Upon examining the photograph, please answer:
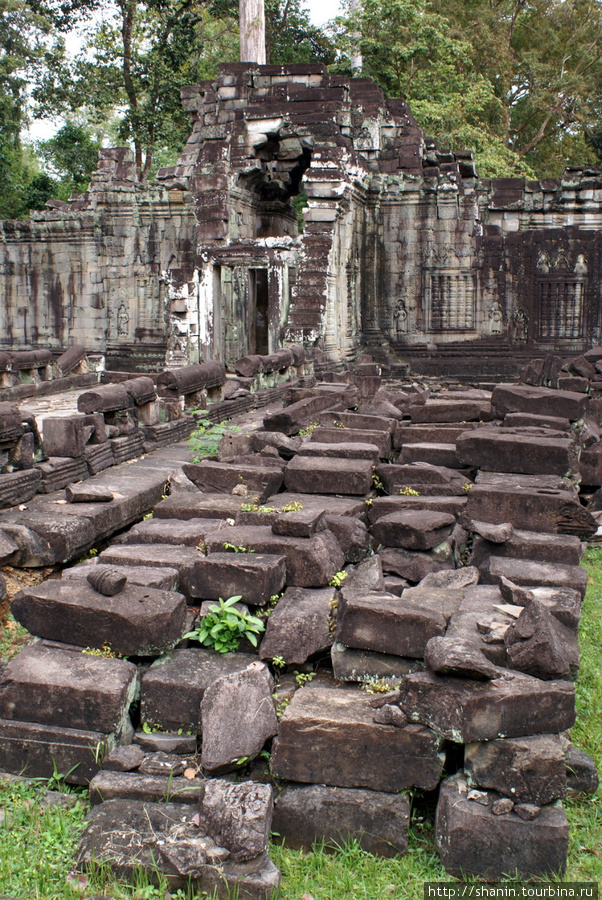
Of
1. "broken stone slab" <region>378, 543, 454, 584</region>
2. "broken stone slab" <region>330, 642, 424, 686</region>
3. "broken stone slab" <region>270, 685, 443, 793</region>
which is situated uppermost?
"broken stone slab" <region>378, 543, 454, 584</region>

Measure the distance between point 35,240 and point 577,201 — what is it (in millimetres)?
11653

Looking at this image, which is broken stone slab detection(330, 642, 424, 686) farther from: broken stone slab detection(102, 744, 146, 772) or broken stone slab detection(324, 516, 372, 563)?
broken stone slab detection(324, 516, 372, 563)

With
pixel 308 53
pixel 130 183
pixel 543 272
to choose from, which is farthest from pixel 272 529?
pixel 308 53

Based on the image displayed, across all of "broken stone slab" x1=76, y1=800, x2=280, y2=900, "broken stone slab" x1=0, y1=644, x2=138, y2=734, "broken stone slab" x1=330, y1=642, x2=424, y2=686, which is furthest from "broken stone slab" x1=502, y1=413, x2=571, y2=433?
"broken stone slab" x1=76, y1=800, x2=280, y2=900

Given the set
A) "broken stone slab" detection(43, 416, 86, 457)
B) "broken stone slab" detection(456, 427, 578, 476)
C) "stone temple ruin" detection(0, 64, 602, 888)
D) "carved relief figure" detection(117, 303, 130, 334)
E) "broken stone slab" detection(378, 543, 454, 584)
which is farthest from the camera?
"carved relief figure" detection(117, 303, 130, 334)

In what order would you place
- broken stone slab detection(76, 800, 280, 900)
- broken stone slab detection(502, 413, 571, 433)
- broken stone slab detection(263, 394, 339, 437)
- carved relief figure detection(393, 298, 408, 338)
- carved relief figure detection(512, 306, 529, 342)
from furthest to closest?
carved relief figure detection(393, 298, 408, 338) → carved relief figure detection(512, 306, 529, 342) → broken stone slab detection(263, 394, 339, 437) → broken stone slab detection(502, 413, 571, 433) → broken stone slab detection(76, 800, 280, 900)

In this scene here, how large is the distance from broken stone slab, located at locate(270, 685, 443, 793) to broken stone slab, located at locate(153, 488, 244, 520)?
2.17 m

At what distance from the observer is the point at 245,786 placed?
3.26 meters

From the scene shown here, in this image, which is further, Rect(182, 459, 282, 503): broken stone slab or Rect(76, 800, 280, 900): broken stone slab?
Rect(182, 459, 282, 503): broken stone slab

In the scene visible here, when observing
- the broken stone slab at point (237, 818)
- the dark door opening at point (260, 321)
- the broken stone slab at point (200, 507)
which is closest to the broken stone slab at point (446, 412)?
the broken stone slab at point (200, 507)

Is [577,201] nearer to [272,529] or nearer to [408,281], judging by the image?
[408,281]

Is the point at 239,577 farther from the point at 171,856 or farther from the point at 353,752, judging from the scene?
the point at 171,856

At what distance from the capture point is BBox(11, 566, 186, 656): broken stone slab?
4.13 metres

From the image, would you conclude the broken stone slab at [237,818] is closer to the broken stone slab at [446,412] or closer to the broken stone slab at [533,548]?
the broken stone slab at [533,548]
